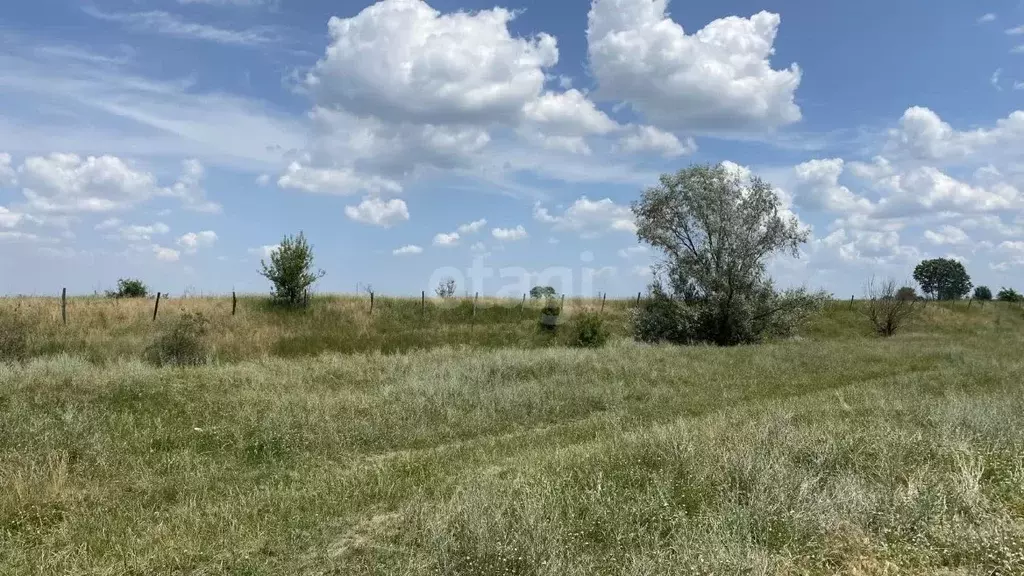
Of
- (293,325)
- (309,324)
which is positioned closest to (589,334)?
(309,324)

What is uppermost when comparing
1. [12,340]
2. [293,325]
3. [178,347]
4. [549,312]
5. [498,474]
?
[549,312]

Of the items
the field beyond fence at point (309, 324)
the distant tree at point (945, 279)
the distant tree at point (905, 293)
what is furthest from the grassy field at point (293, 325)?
the distant tree at point (945, 279)

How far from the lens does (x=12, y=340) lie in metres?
20.6

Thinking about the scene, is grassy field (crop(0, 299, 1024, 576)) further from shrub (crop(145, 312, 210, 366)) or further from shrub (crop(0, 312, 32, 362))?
shrub (crop(0, 312, 32, 362))

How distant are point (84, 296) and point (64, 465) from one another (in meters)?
27.1

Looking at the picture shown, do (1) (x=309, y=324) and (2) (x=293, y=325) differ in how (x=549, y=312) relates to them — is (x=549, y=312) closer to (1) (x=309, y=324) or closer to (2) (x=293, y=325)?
(1) (x=309, y=324)

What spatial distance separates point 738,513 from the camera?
556 cm

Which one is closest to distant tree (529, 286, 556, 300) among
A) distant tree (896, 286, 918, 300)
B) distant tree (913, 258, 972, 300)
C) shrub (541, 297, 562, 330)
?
shrub (541, 297, 562, 330)

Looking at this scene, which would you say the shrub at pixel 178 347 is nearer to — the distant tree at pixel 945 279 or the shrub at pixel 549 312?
the shrub at pixel 549 312

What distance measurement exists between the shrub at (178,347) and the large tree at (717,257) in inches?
849

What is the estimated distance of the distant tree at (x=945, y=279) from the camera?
95.7m

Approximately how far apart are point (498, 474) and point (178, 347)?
17.9 m

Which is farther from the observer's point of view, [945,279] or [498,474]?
[945,279]

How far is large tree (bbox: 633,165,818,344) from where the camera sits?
3216 centimetres
